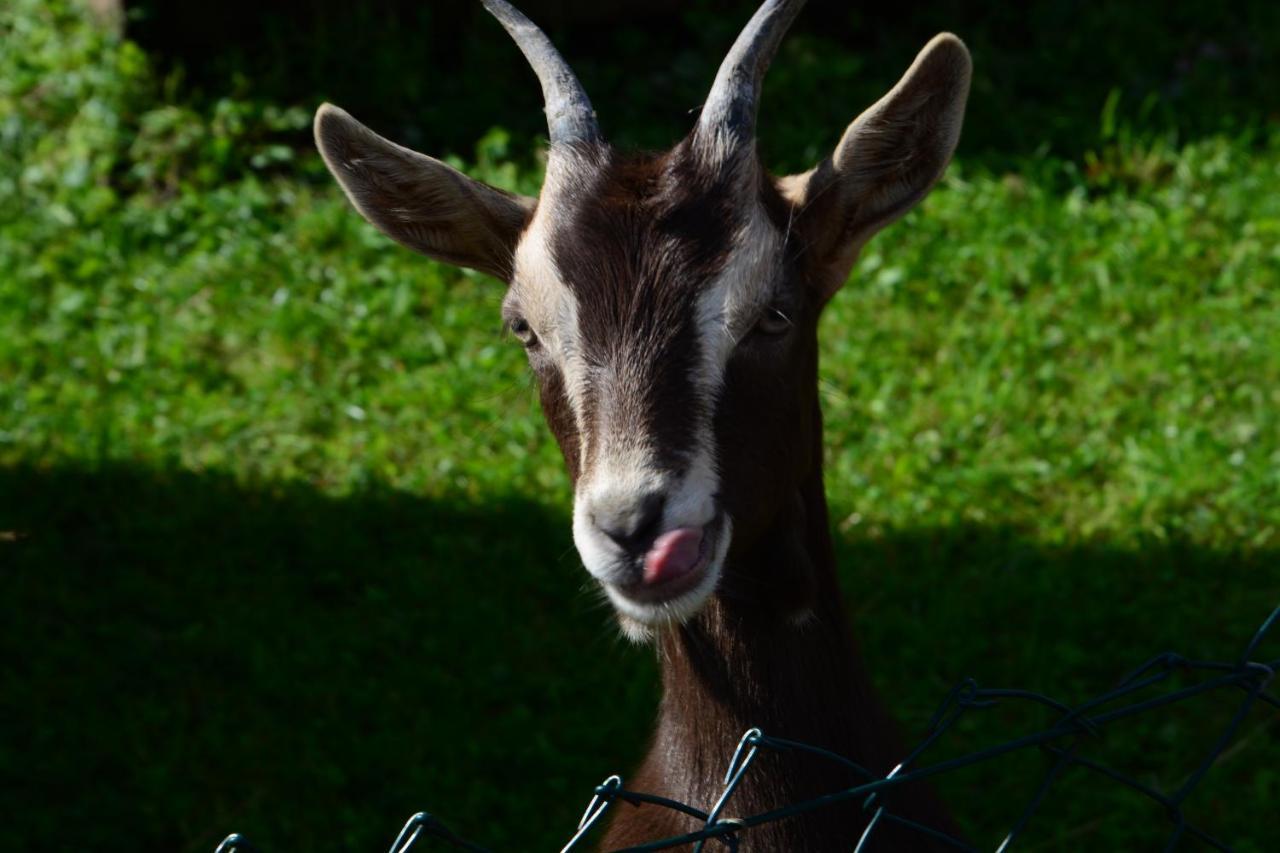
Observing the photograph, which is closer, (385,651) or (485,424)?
(385,651)

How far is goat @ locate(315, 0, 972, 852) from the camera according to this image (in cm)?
283

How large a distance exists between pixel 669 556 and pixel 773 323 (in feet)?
1.87

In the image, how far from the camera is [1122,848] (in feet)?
14.3

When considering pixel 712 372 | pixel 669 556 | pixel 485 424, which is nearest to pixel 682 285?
pixel 712 372

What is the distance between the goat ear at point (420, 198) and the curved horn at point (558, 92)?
24 centimetres

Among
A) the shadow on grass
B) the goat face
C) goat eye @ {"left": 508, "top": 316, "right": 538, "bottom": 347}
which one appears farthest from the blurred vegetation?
the goat face

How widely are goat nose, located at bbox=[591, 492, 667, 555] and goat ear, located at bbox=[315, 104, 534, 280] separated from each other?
883 mm

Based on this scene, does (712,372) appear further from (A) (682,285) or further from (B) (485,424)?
(B) (485,424)

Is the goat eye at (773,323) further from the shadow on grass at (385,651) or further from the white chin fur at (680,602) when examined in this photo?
the shadow on grass at (385,651)

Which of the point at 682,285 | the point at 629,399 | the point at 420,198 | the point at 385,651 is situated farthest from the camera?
the point at 385,651

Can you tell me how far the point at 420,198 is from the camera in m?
3.46

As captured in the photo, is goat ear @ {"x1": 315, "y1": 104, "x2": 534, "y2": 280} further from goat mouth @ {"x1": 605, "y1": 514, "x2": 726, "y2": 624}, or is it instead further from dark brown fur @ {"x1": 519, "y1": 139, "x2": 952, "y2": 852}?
goat mouth @ {"x1": 605, "y1": 514, "x2": 726, "y2": 624}

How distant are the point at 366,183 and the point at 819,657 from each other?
1.42m

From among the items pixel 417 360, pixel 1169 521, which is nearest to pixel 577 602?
pixel 417 360
